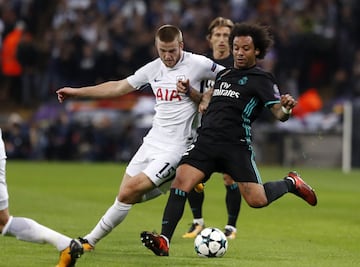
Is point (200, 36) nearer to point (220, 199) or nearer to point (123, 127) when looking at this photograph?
point (123, 127)

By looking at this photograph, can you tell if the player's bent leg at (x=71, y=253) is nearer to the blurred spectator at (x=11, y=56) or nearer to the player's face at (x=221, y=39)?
the player's face at (x=221, y=39)

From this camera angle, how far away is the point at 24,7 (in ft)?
93.6

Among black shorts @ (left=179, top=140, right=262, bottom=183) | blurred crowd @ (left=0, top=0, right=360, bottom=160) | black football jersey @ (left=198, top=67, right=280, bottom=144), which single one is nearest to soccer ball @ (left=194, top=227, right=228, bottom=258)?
black shorts @ (left=179, top=140, right=262, bottom=183)

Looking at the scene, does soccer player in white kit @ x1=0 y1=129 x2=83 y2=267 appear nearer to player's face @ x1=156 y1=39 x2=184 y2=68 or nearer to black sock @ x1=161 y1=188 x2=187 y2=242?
black sock @ x1=161 y1=188 x2=187 y2=242

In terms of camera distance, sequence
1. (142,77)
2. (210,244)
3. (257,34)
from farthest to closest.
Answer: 1. (142,77)
2. (257,34)
3. (210,244)

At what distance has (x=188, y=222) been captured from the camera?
13.4 m

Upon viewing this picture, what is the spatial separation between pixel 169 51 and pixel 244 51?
714 millimetres

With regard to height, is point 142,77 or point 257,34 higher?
point 257,34

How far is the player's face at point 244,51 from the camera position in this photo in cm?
974

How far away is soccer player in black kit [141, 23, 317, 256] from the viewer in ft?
31.4

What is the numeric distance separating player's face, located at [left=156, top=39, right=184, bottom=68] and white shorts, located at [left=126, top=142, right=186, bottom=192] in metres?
0.81

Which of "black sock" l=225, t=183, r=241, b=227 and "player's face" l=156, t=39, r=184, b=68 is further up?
"player's face" l=156, t=39, r=184, b=68

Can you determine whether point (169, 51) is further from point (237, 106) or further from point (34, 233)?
point (34, 233)

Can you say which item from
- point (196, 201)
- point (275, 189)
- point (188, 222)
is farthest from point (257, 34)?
point (188, 222)
